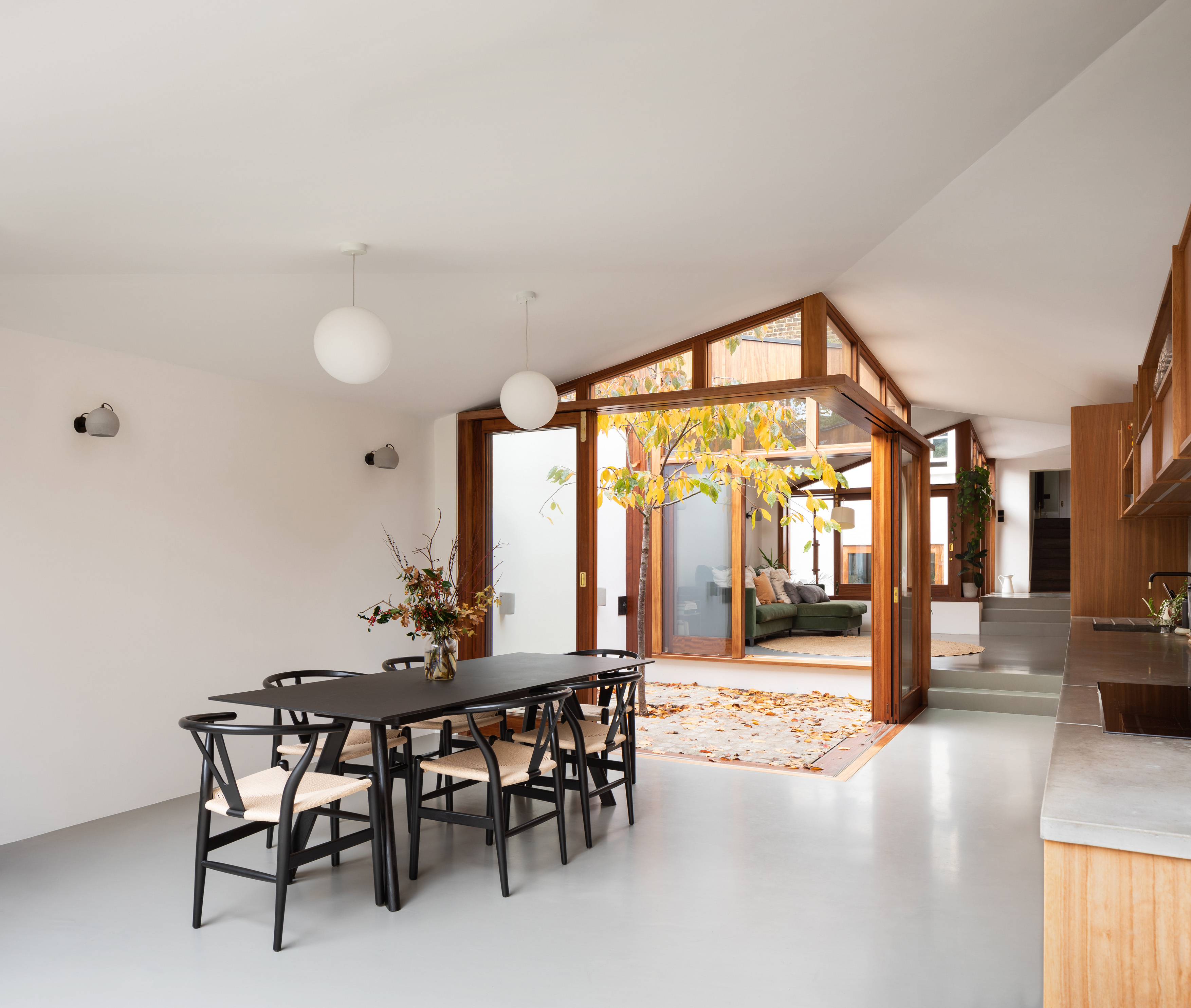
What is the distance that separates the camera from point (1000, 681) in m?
7.49

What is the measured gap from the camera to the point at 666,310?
5.18 meters

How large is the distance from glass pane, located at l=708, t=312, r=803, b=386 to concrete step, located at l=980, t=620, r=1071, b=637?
6545 mm

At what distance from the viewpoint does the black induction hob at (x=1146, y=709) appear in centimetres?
210

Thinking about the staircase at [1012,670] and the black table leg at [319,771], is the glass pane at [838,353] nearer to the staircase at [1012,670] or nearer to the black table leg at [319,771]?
the staircase at [1012,670]

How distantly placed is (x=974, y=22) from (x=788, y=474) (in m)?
5.69

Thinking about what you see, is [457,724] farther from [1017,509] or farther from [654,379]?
[1017,509]

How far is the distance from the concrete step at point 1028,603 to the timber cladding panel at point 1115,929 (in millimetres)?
10264

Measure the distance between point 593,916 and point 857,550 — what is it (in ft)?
38.2

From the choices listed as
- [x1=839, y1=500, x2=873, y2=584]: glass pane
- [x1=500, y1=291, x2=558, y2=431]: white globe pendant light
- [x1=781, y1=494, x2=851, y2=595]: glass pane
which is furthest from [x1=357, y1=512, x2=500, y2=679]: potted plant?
[x1=839, y1=500, x2=873, y2=584]: glass pane

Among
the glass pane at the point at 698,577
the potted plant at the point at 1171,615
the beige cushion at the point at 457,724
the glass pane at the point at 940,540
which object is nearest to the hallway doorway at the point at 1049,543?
the glass pane at the point at 940,540

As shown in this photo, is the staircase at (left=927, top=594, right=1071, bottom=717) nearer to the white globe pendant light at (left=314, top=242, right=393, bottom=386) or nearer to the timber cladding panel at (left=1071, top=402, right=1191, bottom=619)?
the timber cladding panel at (left=1071, top=402, right=1191, bottom=619)

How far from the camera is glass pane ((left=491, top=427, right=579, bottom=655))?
620 cm

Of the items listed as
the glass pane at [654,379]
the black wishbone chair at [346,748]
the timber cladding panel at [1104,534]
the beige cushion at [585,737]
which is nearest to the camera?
the black wishbone chair at [346,748]

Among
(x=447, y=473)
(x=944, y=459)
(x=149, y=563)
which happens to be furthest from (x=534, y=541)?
(x=944, y=459)
